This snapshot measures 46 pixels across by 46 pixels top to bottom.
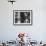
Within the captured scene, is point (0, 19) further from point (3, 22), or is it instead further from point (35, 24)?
point (35, 24)

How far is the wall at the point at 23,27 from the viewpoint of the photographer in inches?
184

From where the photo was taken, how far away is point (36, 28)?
15.4 ft

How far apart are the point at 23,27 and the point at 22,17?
35 centimetres

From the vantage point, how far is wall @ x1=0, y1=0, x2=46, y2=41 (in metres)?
4.68

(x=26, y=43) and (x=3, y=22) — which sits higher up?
(x=3, y=22)

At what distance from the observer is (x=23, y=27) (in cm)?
471

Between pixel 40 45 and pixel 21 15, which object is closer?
pixel 40 45

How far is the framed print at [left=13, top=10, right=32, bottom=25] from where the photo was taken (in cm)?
469

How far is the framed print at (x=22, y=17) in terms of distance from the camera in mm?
4688

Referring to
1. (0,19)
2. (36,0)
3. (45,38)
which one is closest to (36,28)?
(45,38)

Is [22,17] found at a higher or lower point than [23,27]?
higher

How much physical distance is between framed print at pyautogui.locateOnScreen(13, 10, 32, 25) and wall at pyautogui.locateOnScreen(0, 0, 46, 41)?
4.2 inches

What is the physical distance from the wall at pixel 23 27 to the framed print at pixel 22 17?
11 cm

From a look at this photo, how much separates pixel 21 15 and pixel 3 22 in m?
0.68
